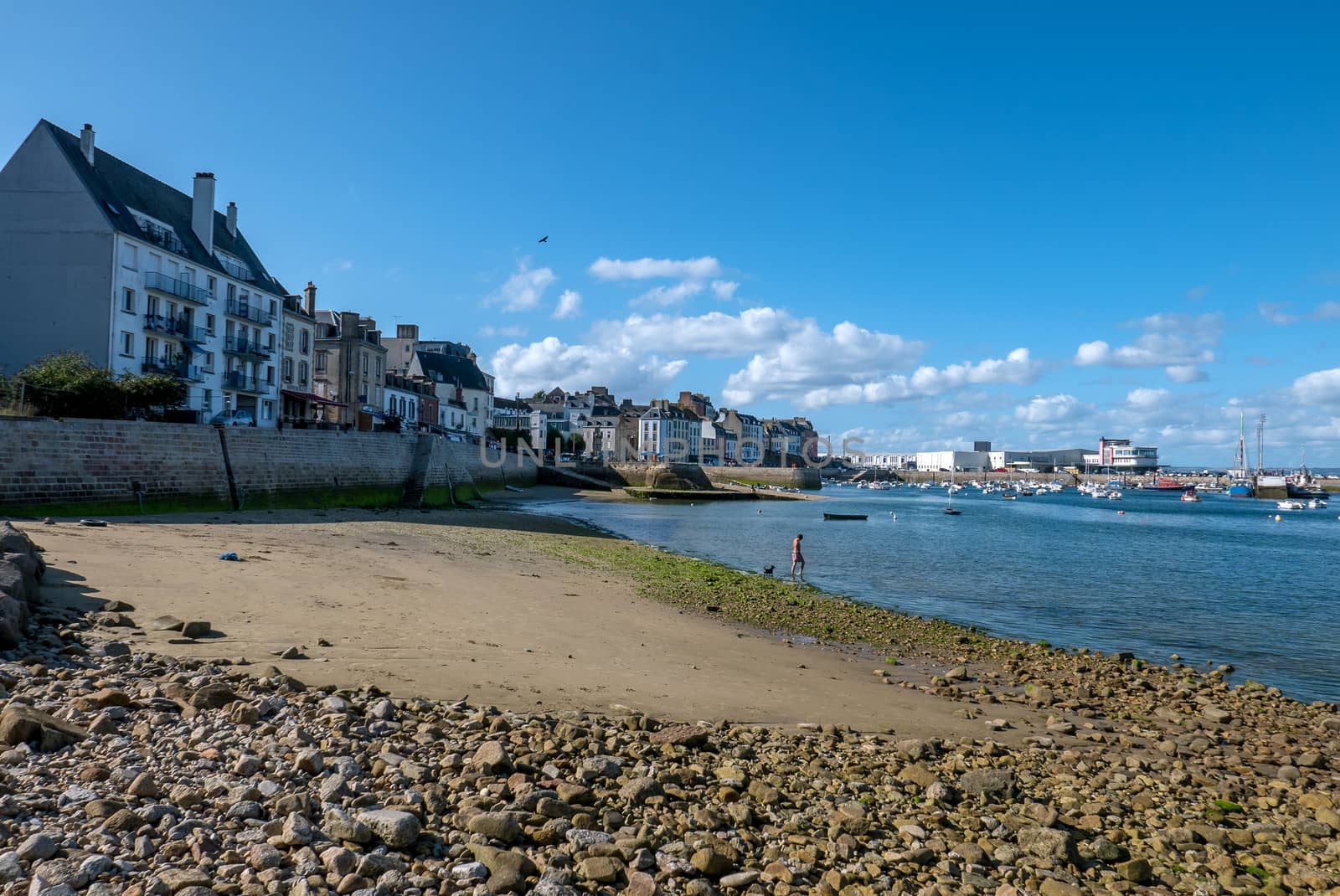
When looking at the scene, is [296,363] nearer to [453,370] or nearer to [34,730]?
[453,370]

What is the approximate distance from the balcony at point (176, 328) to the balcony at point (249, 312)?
2906 mm

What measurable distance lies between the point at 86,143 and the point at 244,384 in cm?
1368

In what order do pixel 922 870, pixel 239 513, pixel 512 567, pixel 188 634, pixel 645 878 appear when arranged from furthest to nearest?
pixel 239 513 < pixel 512 567 < pixel 188 634 < pixel 922 870 < pixel 645 878

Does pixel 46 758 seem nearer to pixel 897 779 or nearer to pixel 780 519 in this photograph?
pixel 897 779

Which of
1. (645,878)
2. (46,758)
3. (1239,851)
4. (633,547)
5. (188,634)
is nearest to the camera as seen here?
(645,878)

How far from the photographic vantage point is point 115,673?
727 centimetres

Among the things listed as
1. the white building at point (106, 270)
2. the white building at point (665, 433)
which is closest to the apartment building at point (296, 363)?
the white building at point (106, 270)

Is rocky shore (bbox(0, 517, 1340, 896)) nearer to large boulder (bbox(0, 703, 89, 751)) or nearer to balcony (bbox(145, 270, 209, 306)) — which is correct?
large boulder (bbox(0, 703, 89, 751))

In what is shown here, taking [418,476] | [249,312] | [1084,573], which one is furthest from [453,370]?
[1084,573]

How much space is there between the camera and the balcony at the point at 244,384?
44375 mm

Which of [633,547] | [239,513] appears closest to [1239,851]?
[633,547]

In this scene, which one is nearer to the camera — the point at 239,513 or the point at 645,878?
the point at 645,878

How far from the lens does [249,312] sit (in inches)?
1815

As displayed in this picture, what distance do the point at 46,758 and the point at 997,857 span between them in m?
6.68
